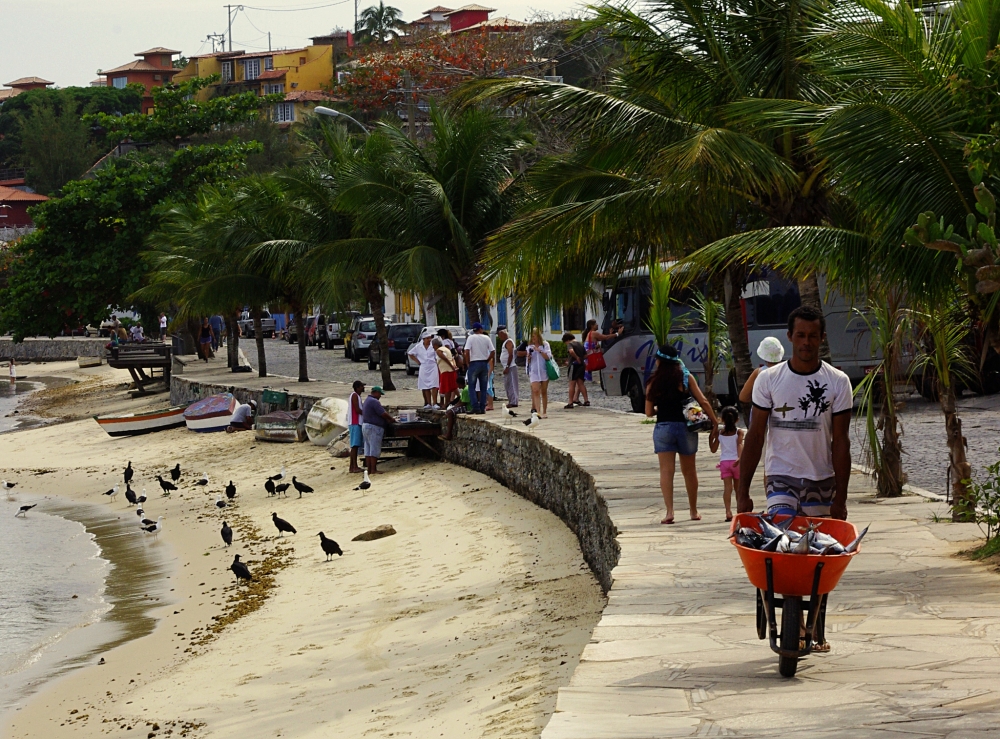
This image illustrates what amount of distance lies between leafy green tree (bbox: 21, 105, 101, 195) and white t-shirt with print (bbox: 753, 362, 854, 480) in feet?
321

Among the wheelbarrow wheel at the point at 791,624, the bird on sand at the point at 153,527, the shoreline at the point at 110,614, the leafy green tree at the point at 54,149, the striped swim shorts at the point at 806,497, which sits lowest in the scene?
the shoreline at the point at 110,614

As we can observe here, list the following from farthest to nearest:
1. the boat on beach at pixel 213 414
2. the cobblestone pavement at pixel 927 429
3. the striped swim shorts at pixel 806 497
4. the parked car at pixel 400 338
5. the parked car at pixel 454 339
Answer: the parked car at pixel 400 338, the parked car at pixel 454 339, the boat on beach at pixel 213 414, the cobblestone pavement at pixel 927 429, the striped swim shorts at pixel 806 497

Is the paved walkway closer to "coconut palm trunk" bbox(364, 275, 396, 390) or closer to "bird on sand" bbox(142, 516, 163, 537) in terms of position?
"bird on sand" bbox(142, 516, 163, 537)

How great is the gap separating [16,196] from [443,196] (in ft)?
261

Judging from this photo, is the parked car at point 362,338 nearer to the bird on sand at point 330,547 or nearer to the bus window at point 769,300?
the bus window at point 769,300

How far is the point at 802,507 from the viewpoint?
19.9 feet

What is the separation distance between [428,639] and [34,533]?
13078 mm

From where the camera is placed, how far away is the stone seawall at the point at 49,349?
73656mm

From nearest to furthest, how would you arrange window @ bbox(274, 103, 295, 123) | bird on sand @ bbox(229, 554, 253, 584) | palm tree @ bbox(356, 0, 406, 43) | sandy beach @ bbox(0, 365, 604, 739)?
sandy beach @ bbox(0, 365, 604, 739) < bird on sand @ bbox(229, 554, 253, 584) < palm tree @ bbox(356, 0, 406, 43) < window @ bbox(274, 103, 295, 123)

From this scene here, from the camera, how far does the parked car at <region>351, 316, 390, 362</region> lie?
144 feet

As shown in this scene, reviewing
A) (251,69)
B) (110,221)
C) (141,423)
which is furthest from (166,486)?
(251,69)

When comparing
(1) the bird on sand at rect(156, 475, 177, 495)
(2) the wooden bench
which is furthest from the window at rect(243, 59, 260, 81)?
(1) the bird on sand at rect(156, 475, 177, 495)

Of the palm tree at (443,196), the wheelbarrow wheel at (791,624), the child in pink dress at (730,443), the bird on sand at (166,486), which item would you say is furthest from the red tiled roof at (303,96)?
the wheelbarrow wheel at (791,624)

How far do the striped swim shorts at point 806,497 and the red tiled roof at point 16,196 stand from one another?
93526 millimetres
